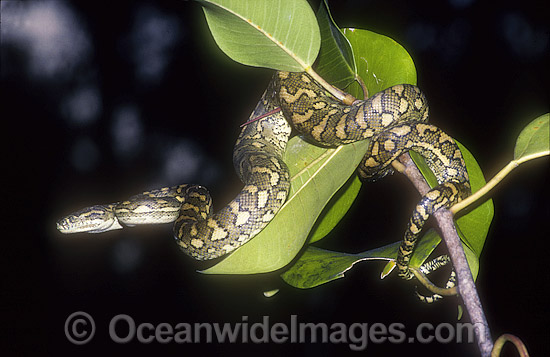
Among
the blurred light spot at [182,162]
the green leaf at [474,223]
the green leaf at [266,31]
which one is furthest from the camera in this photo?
the blurred light spot at [182,162]

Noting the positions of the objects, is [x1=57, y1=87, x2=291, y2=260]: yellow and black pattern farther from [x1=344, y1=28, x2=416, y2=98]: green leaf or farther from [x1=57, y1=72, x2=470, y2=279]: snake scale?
[x1=344, y1=28, x2=416, y2=98]: green leaf

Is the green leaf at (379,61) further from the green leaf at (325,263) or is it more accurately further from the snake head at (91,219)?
the snake head at (91,219)

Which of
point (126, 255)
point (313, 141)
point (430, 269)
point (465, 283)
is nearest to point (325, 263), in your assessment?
point (313, 141)

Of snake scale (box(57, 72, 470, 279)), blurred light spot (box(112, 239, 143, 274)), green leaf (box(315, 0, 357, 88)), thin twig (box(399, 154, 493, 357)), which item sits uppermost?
blurred light spot (box(112, 239, 143, 274))

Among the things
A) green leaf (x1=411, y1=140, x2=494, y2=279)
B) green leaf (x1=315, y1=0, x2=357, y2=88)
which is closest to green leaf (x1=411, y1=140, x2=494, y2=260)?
green leaf (x1=411, y1=140, x2=494, y2=279)

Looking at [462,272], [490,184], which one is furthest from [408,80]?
[462,272]

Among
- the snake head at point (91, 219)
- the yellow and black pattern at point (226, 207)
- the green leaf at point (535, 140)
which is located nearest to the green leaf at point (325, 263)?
the yellow and black pattern at point (226, 207)

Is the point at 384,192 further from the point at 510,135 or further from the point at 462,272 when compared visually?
the point at 462,272
